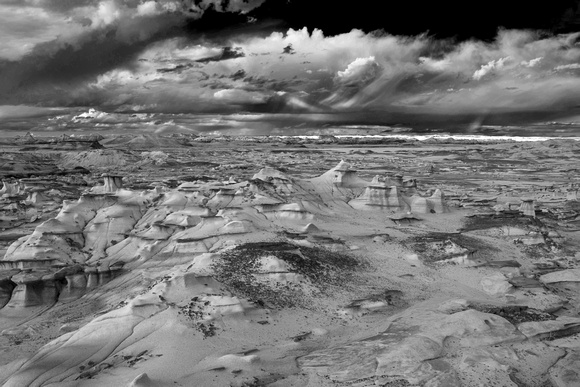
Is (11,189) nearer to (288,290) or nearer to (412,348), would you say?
(288,290)

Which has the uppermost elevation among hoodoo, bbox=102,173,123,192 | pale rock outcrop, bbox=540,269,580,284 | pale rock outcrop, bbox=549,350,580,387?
hoodoo, bbox=102,173,123,192

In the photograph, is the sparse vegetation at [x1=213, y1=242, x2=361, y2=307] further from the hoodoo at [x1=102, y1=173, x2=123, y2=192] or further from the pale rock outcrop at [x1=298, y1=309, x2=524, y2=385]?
the hoodoo at [x1=102, y1=173, x2=123, y2=192]

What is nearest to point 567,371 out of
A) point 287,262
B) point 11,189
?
point 287,262

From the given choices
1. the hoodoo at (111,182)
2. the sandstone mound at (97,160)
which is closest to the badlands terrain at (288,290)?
the hoodoo at (111,182)

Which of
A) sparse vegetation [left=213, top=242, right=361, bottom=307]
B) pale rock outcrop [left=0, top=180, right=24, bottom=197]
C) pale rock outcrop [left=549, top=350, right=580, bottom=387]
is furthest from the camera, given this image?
pale rock outcrop [left=0, top=180, right=24, bottom=197]

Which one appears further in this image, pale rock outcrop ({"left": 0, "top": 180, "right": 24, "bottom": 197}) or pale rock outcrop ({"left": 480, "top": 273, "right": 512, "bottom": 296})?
pale rock outcrop ({"left": 0, "top": 180, "right": 24, "bottom": 197})

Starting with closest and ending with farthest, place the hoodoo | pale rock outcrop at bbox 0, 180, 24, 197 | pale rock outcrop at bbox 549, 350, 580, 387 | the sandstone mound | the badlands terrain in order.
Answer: pale rock outcrop at bbox 549, 350, 580, 387 → the badlands terrain → the hoodoo → pale rock outcrop at bbox 0, 180, 24, 197 → the sandstone mound

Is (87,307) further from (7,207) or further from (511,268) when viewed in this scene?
(7,207)

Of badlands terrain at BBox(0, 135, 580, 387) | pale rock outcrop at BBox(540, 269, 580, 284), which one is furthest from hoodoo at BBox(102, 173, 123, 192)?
pale rock outcrop at BBox(540, 269, 580, 284)

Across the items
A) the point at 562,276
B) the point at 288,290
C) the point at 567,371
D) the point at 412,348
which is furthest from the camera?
the point at 562,276
